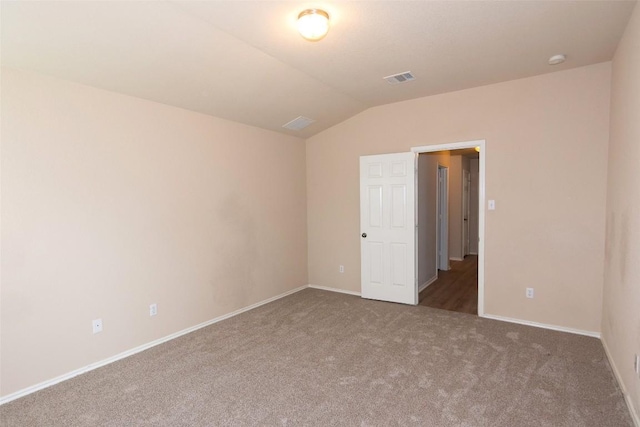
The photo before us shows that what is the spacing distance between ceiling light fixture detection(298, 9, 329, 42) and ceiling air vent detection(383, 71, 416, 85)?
1405 mm

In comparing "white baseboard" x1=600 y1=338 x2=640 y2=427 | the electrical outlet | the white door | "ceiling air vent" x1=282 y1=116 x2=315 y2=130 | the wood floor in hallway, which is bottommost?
the wood floor in hallway

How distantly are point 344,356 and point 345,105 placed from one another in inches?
122

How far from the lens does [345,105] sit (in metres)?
4.48

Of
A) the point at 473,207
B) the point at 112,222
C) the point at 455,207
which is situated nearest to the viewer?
the point at 112,222

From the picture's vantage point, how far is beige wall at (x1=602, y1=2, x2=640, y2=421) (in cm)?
222

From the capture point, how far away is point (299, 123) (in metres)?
4.70

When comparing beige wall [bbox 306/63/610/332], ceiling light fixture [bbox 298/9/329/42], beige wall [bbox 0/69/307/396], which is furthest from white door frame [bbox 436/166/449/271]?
ceiling light fixture [bbox 298/9/329/42]

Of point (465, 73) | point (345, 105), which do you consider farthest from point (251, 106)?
point (465, 73)

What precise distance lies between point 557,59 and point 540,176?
1166 mm

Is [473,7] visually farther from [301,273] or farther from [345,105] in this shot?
[301,273]

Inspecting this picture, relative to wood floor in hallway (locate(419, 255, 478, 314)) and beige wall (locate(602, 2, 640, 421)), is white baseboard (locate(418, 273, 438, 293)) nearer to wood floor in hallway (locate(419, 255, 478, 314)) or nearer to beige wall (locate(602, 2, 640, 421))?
wood floor in hallway (locate(419, 255, 478, 314))

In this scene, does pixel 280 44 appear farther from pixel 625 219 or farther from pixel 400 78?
pixel 625 219

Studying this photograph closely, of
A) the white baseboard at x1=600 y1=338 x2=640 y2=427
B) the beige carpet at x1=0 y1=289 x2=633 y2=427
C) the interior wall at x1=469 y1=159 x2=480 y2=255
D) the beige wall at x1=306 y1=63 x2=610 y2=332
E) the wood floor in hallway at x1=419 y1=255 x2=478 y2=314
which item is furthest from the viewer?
the interior wall at x1=469 y1=159 x2=480 y2=255

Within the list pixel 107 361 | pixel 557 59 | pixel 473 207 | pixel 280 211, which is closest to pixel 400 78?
pixel 557 59
